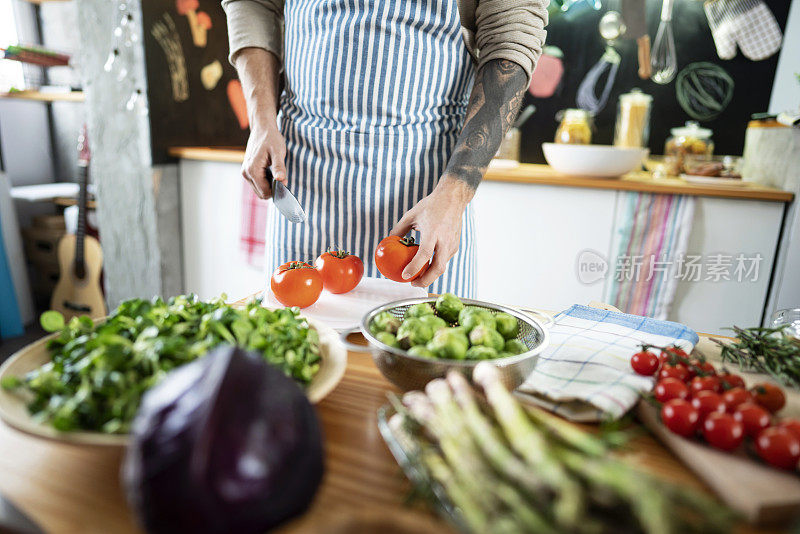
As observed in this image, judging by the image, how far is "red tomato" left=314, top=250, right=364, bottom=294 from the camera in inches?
45.3

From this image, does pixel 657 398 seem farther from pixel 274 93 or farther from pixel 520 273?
pixel 520 273

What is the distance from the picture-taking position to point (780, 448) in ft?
1.86

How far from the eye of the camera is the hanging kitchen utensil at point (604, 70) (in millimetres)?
2750

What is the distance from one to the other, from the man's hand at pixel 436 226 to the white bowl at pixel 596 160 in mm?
1226

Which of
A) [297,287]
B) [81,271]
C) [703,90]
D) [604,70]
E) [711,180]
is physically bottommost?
[81,271]

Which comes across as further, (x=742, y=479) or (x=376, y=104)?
(x=376, y=104)

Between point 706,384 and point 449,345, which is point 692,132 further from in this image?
point 449,345

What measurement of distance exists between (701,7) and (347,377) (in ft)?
9.72

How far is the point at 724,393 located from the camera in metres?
0.70

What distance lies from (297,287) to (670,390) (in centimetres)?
71

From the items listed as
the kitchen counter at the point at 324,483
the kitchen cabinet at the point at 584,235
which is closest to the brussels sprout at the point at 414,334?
the kitchen counter at the point at 324,483

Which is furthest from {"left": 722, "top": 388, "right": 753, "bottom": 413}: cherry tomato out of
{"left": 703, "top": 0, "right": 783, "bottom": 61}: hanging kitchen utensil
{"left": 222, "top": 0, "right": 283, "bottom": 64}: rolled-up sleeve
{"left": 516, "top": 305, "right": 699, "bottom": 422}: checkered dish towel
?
{"left": 703, "top": 0, "right": 783, "bottom": 61}: hanging kitchen utensil

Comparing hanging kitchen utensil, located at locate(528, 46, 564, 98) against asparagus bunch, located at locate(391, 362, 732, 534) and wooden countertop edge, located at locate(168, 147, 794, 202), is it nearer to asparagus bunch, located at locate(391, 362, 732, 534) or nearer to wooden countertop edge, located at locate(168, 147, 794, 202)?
wooden countertop edge, located at locate(168, 147, 794, 202)

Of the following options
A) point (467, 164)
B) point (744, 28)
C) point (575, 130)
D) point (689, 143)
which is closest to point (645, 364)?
point (467, 164)
